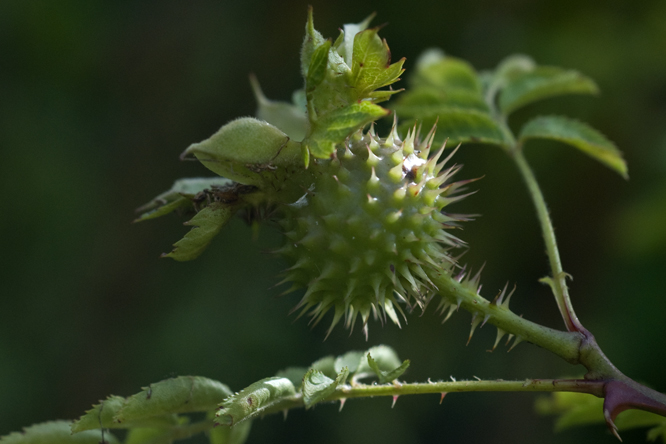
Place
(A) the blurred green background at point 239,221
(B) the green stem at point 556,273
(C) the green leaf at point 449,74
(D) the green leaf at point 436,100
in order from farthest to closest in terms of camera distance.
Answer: (A) the blurred green background at point 239,221 → (C) the green leaf at point 449,74 → (D) the green leaf at point 436,100 → (B) the green stem at point 556,273

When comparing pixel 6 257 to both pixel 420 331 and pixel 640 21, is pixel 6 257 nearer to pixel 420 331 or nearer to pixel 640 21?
pixel 420 331

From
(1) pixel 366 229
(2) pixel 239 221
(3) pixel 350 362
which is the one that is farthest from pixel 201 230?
(2) pixel 239 221

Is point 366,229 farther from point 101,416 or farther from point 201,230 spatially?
point 101,416

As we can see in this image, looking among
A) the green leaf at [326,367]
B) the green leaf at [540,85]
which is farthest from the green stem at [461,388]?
the green leaf at [540,85]

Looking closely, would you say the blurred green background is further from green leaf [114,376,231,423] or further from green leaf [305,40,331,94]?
green leaf [114,376,231,423]

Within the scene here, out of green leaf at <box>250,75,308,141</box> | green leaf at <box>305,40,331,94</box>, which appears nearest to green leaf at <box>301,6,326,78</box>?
green leaf at <box>305,40,331,94</box>

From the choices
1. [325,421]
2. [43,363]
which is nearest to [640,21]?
[325,421]

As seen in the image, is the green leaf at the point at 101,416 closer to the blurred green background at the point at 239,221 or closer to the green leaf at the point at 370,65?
the green leaf at the point at 370,65
